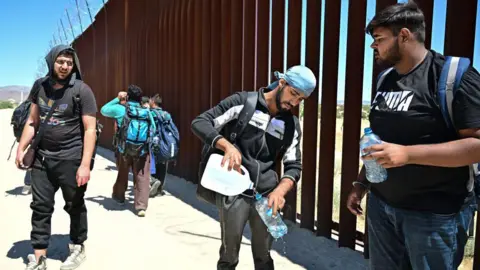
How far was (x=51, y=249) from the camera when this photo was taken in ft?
13.3

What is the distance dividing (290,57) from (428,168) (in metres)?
3.16

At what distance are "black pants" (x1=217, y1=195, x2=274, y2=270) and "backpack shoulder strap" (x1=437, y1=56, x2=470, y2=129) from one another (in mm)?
1275

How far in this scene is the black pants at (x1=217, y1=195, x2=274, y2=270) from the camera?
98.3 inches

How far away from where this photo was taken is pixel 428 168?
1807mm

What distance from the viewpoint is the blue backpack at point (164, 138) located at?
599 centimetres

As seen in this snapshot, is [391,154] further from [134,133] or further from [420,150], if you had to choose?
[134,133]

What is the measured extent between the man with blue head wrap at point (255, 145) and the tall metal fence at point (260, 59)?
52 cm

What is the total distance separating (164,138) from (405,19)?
15.4ft

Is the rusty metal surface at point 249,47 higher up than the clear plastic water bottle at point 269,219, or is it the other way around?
the rusty metal surface at point 249,47

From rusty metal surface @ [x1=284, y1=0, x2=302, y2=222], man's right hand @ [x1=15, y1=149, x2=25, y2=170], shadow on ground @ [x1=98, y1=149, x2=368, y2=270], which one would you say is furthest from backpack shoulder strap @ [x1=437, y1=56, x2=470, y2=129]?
man's right hand @ [x1=15, y1=149, x2=25, y2=170]

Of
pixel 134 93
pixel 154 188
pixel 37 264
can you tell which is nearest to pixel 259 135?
pixel 37 264

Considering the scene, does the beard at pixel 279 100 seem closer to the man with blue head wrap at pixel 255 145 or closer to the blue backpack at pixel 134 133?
the man with blue head wrap at pixel 255 145

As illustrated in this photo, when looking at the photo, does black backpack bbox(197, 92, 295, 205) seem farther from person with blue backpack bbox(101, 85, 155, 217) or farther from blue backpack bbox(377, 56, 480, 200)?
person with blue backpack bbox(101, 85, 155, 217)

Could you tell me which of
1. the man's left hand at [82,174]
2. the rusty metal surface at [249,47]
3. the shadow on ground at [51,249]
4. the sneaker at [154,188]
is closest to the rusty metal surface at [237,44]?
the rusty metal surface at [249,47]
